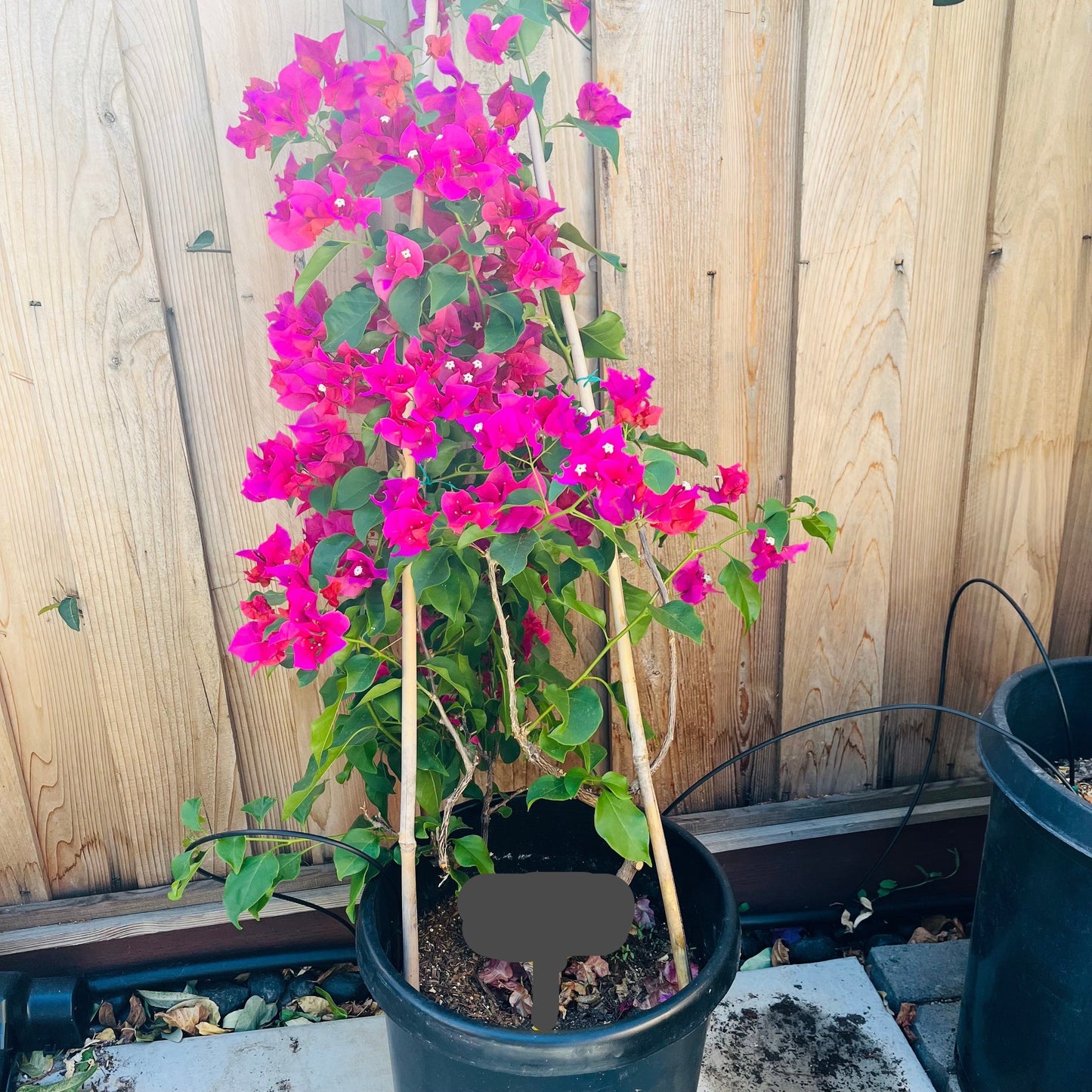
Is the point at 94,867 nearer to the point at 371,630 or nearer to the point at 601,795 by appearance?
the point at 371,630

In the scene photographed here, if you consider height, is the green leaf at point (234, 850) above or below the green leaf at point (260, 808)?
above

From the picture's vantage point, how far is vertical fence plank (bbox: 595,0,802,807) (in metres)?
1.22

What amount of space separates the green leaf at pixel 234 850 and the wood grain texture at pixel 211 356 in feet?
1.38

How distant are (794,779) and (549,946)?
0.82 m

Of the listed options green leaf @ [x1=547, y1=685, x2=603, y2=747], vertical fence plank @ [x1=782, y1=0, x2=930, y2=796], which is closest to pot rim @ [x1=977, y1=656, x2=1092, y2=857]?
vertical fence plank @ [x1=782, y1=0, x2=930, y2=796]

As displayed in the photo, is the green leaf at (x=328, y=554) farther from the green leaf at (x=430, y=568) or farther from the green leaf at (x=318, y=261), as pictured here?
the green leaf at (x=318, y=261)

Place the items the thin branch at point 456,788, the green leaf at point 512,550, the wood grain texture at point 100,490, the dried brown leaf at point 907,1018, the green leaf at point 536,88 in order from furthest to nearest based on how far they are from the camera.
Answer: the dried brown leaf at point 907,1018 → the wood grain texture at point 100,490 → the thin branch at point 456,788 → the green leaf at point 536,88 → the green leaf at point 512,550

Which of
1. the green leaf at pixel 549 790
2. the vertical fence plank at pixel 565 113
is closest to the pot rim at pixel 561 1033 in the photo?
the green leaf at pixel 549 790

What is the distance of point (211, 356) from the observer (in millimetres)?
1230

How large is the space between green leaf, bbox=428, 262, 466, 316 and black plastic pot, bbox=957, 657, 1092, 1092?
871 mm

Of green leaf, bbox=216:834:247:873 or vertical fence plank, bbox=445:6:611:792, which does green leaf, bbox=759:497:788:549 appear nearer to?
vertical fence plank, bbox=445:6:611:792

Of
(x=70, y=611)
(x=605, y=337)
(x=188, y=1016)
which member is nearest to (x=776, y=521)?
(x=605, y=337)

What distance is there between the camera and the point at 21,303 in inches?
46.2

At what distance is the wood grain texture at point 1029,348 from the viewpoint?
1312 millimetres
